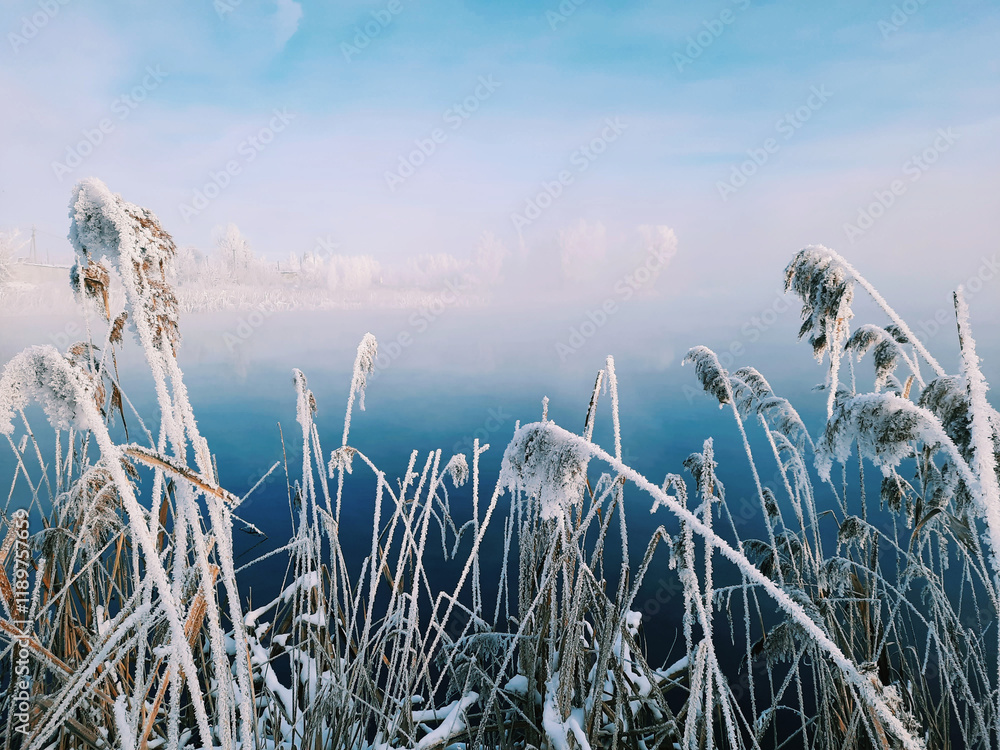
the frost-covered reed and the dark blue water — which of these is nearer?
the frost-covered reed

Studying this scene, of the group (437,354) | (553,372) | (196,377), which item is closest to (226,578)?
(553,372)

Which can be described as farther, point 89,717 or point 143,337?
point 89,717

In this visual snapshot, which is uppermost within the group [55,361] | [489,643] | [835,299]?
[835,299]

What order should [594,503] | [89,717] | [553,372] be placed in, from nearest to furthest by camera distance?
1. [594,503]
2. [89,717]
3. [553,372]

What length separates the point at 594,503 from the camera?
1.60m

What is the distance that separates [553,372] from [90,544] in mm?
20439

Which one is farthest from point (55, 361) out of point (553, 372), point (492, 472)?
point (553, 372)

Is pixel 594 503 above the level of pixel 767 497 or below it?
above

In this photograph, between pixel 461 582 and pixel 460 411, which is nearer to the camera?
pixel 461 582

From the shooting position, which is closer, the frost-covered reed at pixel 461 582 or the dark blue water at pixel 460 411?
the frost-covered reed at pixel 461 582

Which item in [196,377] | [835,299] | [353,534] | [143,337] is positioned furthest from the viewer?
[196,377]

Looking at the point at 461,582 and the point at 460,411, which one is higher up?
the point at 461,582

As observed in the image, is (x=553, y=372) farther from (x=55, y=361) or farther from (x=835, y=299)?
(x=55, y=361)

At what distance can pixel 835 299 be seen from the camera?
2258 millimetres
